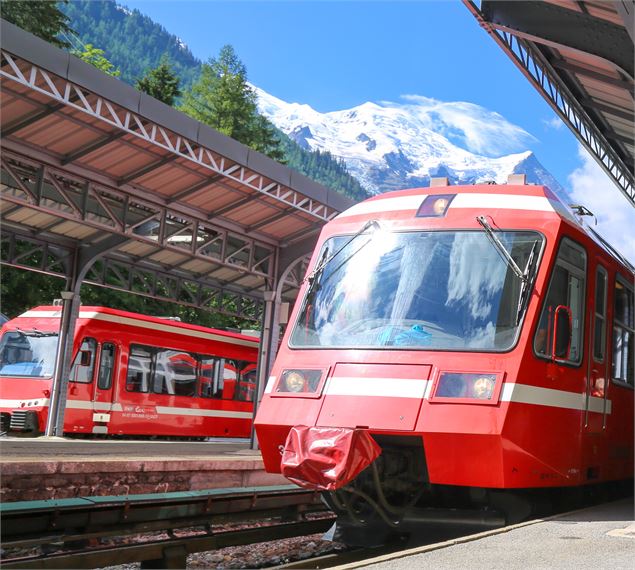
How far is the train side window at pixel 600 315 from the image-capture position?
29.5ft

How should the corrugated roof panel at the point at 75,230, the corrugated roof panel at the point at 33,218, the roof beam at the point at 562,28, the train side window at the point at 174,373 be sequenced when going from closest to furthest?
the roof beam at the point at 562,28 < the corrugated roof panel at the point at 33,218 < the corrugated roof panel at the point at 75,230 < the train side window at the point at 174,373

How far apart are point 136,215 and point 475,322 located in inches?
495

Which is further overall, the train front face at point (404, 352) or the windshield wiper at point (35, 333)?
the windshield wiper at point (35, 333)

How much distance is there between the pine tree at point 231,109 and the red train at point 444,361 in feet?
132

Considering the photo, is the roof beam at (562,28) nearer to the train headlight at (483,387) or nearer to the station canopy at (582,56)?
the station canopy at (582,56)

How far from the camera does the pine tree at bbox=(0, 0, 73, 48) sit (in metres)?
34.2

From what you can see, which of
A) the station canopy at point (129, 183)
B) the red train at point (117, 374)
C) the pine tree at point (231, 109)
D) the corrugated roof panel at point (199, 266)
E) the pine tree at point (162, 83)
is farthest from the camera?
the pine tree at point (231, 109)

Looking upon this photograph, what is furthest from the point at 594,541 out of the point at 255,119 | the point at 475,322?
the point at 255,119

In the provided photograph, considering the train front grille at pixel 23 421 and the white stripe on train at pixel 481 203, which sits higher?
the white stripe on train at pixel 481 203

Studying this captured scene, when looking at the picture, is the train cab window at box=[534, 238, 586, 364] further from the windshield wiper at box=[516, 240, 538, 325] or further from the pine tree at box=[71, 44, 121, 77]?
the pine tree at box=[71, 44, 121, 77]

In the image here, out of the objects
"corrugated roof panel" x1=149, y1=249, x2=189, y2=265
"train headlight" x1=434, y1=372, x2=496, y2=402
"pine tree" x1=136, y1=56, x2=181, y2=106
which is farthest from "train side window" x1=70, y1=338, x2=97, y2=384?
"pine tree" x1=136, y1=56, x2=181, y2=106

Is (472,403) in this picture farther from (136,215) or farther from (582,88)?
(136,215)

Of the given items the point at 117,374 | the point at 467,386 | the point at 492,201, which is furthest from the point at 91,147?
the point at 467,386

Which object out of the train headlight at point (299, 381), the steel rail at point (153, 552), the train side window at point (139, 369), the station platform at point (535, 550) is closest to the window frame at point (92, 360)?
the train side window at point (139, 369)
